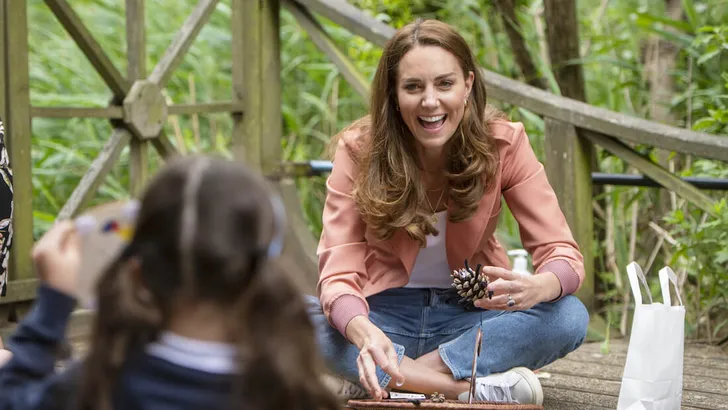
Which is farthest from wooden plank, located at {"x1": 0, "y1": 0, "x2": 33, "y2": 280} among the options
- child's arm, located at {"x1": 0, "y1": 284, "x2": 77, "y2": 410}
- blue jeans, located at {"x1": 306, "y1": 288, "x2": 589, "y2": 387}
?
child's arm, located at {"x1": 0, "y1": 284, "x2": 77, "y2": 410}

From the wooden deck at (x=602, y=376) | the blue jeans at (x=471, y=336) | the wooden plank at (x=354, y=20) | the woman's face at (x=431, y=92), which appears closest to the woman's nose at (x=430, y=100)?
the woman's face at (x=431, y=92)

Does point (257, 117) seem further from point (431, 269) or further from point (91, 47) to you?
point (431, 269)

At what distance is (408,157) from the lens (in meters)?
2.48

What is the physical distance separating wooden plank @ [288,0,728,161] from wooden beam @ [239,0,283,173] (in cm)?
47

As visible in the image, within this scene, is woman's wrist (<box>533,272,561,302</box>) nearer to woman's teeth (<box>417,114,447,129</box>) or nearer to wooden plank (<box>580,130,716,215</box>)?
woman's teeth (<box>417,114,447,129</box>)

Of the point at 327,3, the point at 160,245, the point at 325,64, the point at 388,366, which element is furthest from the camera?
the point at 325,64

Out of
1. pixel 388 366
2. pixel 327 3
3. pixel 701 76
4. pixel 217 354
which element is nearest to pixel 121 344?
pixel 217 354

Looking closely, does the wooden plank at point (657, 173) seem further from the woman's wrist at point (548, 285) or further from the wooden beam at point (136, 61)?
the wooden beam at point (136, 61)

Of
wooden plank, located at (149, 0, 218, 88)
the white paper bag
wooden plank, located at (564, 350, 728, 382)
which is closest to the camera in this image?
the white paper bag

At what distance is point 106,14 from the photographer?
5.25 metres

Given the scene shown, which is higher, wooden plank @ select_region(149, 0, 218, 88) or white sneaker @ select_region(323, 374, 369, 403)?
wooden plank @ select_region(149, 0, 218, 88)

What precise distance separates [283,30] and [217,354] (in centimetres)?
403

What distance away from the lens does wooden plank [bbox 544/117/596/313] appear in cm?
318

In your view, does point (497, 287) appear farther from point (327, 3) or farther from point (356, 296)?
point (327, 3)
